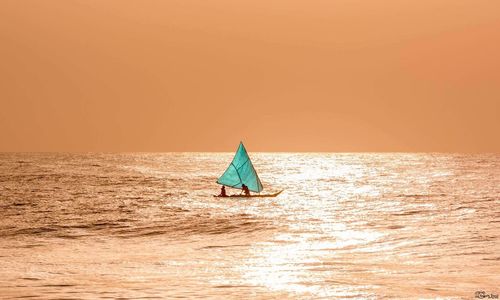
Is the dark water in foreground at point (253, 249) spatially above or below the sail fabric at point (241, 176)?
below

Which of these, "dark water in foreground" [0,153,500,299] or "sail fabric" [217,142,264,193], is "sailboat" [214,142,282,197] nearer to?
"sail fabric" [217,142,264,193]

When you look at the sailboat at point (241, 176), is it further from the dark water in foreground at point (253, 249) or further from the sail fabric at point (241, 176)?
the dark water in foreground at point (253, 249)

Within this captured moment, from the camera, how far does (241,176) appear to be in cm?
6106

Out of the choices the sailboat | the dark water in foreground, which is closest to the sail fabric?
the sailboat

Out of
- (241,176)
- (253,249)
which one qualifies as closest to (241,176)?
(241,176)

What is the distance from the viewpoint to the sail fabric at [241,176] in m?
60.0

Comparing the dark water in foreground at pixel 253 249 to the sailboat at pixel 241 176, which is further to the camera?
the sailboat at pixel 241 176

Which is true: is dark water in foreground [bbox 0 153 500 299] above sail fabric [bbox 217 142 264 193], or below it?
below

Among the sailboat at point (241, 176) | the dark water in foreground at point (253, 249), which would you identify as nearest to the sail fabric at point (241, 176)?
the sailboat at point (241, 176)

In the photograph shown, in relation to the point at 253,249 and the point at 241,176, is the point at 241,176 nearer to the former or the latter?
the point at 241,176

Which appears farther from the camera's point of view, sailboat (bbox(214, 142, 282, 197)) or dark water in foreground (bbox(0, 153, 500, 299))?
sailboat (bbox(214, 142, 282, 197))

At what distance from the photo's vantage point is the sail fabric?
6003 cm

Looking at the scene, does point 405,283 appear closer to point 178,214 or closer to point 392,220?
point 392,220

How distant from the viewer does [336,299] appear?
55.5 ft
